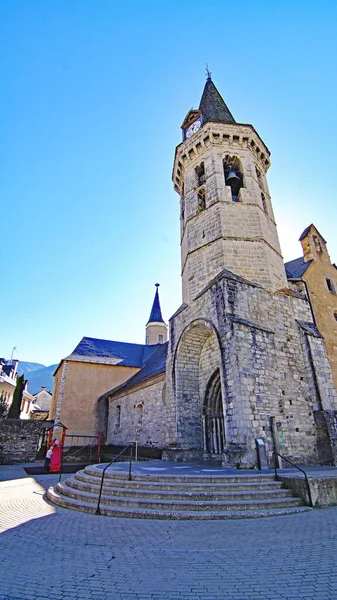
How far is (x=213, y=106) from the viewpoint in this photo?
633 inches

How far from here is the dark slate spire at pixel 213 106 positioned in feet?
50.0

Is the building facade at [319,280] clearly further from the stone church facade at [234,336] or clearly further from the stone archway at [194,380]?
the stone archway at [194,380]

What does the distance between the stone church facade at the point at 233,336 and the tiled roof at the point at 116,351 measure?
8.61 metres

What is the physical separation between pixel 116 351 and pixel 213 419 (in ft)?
53.3

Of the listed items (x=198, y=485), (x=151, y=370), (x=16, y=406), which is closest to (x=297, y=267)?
(x=151, y=370)

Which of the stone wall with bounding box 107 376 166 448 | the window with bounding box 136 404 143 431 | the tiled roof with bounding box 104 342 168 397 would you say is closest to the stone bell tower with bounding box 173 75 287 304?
the tiled roof with bounding box 104 342 168 397

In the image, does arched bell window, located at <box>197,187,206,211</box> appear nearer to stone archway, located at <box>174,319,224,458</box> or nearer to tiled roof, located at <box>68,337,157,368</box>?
stone archway, located at <box>174,319,224,458</box>

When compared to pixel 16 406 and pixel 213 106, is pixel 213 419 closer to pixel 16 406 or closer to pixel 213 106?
pixel 213 106

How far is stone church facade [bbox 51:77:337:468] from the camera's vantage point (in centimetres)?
859

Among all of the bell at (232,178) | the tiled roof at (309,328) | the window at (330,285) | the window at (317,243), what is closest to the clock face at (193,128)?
the bell at (232,178)

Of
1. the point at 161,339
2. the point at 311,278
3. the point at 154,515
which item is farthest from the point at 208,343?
the point at 161,339

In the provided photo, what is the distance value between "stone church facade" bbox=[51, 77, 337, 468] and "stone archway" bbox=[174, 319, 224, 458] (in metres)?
0.04

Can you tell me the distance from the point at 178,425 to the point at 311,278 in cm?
919

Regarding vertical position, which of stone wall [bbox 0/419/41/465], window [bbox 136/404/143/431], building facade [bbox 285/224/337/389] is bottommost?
stone wall [bbox 0/419/41/465]
